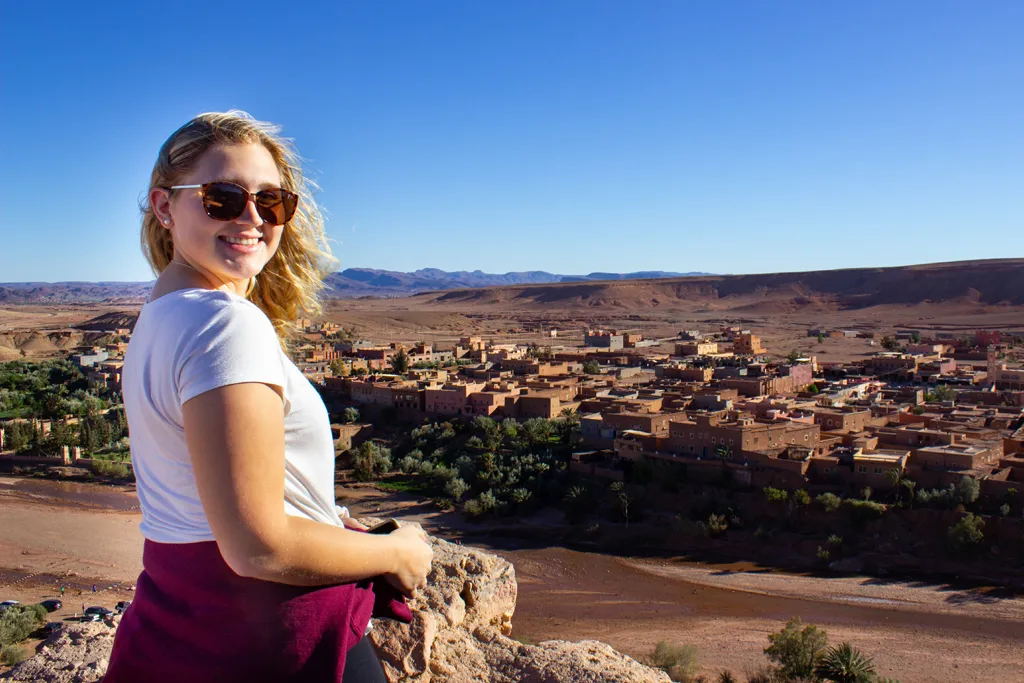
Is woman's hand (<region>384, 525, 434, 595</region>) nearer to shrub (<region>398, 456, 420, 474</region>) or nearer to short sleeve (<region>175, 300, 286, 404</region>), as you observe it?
short sleeve (<region>175, 300, 286, 404</region>)

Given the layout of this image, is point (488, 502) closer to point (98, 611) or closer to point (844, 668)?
point (98, 611)

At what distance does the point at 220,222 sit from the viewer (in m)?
1.21

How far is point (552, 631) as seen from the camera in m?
11.3

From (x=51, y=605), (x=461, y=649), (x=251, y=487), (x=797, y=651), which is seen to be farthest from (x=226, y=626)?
(x=51, y=605)

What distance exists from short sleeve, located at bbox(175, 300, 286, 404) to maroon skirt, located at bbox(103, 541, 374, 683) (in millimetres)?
268

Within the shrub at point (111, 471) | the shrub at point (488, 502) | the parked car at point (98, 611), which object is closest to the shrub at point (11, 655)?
the parked car at point (98, 611)

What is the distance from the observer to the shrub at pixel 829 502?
14305 mm

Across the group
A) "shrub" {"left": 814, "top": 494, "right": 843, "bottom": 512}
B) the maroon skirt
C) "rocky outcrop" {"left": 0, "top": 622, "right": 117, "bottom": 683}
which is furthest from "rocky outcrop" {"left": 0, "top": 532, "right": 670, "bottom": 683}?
"shrub" {"left": 814, "top": 494, "right": 843, "bottom": 512}

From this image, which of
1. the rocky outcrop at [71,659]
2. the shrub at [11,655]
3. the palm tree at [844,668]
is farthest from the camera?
the palm tree at [844,668]

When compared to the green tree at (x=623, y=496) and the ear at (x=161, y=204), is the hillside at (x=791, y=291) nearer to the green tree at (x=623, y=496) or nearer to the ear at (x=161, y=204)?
the green tree at (x=623, y=496)

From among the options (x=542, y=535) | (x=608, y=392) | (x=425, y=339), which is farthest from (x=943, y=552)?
(x=425, y=339)

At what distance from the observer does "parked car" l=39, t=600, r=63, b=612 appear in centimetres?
1077

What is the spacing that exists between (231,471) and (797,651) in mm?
9776

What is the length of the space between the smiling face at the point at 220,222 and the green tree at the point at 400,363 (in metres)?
29.0
